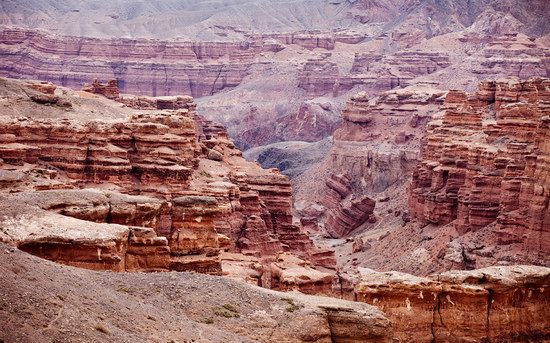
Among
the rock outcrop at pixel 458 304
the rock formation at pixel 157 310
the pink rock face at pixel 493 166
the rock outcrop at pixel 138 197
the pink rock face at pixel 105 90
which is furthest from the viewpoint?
the pink rock face at pixel 105 90

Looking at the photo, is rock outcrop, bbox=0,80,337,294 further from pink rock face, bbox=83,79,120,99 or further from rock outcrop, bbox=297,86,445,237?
rock outcrop, bbox=297,86,445,237

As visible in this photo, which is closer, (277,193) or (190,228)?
(190,228)

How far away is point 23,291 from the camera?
727 inches

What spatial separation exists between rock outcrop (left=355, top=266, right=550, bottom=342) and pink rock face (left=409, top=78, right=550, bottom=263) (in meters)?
21.0

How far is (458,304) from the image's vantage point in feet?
95.7

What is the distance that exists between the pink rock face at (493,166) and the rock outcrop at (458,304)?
2096 cm

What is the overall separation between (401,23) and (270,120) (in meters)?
39.9

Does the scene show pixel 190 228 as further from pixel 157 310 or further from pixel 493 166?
pixel 493 166

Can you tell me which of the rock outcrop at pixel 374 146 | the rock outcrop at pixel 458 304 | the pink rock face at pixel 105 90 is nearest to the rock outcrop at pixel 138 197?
the pink rock face at pixel 105 90

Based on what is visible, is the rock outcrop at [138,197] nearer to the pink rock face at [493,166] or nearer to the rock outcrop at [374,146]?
the pink rock face at [493,166]

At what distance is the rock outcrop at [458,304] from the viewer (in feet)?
94.3

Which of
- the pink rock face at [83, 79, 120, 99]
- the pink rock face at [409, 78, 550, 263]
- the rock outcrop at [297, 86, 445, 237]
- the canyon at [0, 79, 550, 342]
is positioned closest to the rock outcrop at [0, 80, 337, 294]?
the canyon at [0, 79, 550, 342]

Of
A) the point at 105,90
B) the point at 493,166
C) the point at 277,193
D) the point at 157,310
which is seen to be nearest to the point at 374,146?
the point at 105,90

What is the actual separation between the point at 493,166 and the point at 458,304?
3083 cm
